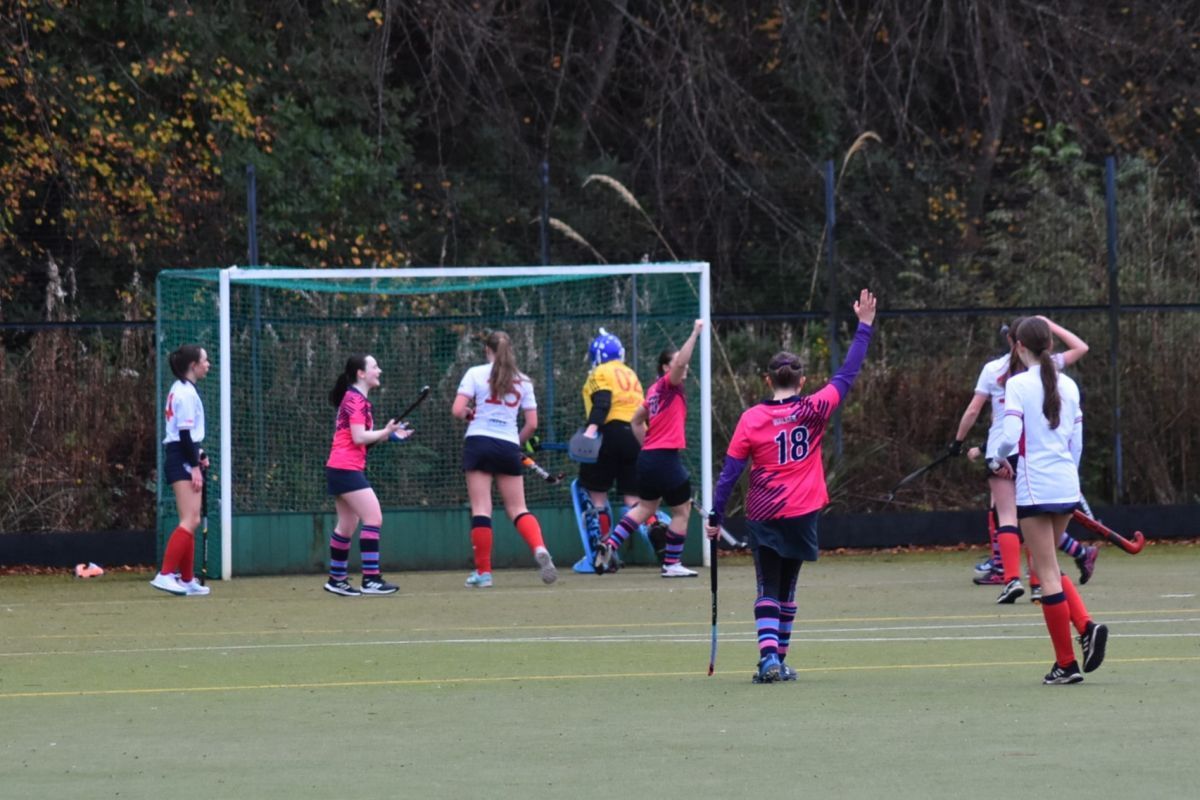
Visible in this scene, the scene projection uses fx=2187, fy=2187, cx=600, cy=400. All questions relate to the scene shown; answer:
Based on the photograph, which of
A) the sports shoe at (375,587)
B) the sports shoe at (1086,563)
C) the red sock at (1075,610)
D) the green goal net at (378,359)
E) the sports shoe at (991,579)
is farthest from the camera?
the green goal net at (378,359)

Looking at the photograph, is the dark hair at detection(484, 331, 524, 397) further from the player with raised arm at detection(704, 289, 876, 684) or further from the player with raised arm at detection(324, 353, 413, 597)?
the player with raised arm at detection(704, 289, 876, 684)

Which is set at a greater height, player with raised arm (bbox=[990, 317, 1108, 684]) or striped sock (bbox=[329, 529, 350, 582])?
player with raised arm (bbox=[990, 317, 1108, 684])

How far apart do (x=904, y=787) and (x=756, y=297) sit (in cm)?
1359

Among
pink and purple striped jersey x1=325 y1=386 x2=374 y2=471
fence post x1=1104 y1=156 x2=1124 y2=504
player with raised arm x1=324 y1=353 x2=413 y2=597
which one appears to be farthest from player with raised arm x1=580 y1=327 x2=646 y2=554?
fence post x1=1104 y1=156 x2=1124 y2=504

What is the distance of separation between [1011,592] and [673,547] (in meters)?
3.91

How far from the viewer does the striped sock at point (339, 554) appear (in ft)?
51.4

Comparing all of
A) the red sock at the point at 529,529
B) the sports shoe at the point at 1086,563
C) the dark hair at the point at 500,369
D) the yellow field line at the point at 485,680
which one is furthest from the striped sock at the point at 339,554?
the yellow field line at the point at 485,680

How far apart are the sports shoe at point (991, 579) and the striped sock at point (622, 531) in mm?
2857

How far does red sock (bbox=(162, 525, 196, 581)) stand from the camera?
15727 millimetres

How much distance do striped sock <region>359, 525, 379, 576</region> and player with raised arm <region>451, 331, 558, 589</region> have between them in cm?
79

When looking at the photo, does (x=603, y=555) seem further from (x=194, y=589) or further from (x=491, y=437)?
(x=194, y=589)

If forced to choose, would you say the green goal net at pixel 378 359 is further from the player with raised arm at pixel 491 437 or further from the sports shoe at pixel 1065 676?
the sports shoe at pixel 1065 676

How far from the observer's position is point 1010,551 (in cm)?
1405

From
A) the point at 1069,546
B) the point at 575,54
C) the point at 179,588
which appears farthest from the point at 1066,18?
the point at 179,588
